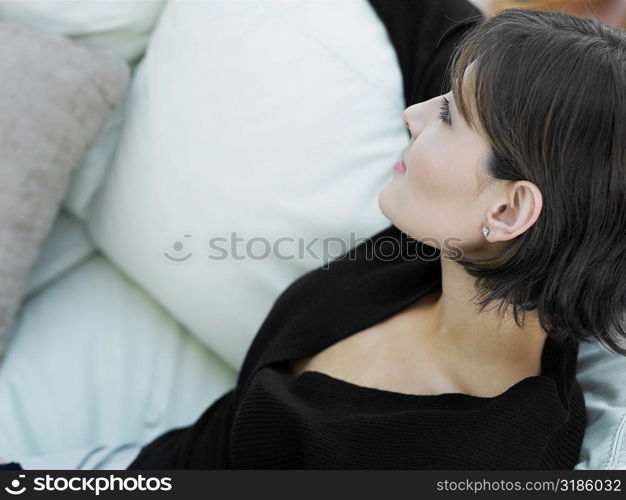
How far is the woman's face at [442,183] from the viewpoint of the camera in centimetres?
82

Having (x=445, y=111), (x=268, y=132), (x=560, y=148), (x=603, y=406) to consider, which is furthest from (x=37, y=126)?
(x=603, y=406)

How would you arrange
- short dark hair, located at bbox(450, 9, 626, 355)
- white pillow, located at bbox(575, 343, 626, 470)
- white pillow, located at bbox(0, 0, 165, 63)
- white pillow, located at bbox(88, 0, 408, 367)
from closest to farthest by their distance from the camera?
short dark hair, located at bbox(450, 9, 626, 355) < white pillow, located at bbox(575, 343, 626, 470) < white pillow, located at bbox(88, 0, 408, 367) < white pillow, located at bbox(0, 0, 165, 63)

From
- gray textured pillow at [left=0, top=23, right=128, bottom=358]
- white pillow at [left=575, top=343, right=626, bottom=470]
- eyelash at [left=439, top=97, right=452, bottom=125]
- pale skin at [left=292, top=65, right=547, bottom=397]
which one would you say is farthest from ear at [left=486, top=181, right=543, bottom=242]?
gray textured pillow at [left=0, top=23, right=128, bottom=358]

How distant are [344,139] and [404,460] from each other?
47 cm

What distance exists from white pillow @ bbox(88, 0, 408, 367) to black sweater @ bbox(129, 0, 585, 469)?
0.18ft

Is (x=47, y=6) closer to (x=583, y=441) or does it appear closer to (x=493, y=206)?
(x=493, y=206)

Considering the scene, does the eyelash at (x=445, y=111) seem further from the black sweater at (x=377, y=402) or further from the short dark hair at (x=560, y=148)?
the black sweater at (x=377, y=402)

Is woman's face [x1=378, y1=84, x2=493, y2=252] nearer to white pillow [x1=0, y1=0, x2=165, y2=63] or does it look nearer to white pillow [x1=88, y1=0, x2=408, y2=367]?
white pillow [x1=88, y1=0, x2=408, y2=367]

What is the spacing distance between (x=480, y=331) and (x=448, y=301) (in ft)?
0.19

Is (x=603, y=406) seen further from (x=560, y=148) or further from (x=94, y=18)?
(x=94, y=18)

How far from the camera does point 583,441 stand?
909mm

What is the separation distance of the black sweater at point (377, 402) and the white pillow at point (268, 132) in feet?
0.18

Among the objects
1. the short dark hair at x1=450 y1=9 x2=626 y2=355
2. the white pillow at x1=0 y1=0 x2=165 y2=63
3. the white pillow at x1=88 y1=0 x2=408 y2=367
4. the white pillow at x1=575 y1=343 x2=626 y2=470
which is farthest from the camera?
the white pillow at x1=0 y1=0 x2=165 y2=63

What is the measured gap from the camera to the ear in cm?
77
